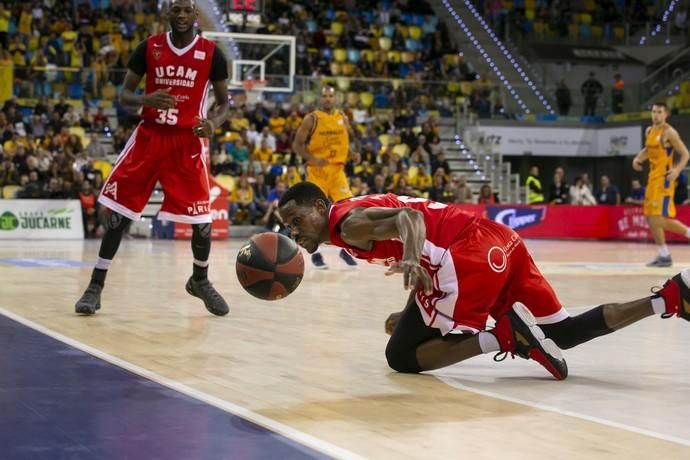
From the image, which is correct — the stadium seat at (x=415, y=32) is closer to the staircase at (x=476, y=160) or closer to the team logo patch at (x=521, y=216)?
the staircase at (x=476, y=160)

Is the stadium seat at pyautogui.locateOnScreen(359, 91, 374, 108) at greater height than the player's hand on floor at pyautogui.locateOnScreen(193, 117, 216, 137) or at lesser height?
lesser

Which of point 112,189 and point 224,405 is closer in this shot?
point 224,405

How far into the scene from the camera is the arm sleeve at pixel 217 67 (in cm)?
728

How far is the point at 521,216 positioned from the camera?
917 inches

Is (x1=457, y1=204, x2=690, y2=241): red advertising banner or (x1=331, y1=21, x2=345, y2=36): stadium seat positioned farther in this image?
(x1=331, y1=21, x2=345, y2=36): stadium seat

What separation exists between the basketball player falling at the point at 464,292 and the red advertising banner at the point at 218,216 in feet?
49.1

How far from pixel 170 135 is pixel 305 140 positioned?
15.9ft

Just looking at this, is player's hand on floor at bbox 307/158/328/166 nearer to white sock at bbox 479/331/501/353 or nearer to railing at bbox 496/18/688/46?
white sock at bbox 479/331/501/353

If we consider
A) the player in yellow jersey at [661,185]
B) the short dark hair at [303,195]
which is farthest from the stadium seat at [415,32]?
the short dark hair at [303,195]

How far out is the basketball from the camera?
18.1ft

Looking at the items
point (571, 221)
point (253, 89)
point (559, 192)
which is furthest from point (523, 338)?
point (559, 192)

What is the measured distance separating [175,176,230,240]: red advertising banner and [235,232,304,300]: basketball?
1427cm

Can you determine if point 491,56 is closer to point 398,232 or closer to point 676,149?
point 676,149

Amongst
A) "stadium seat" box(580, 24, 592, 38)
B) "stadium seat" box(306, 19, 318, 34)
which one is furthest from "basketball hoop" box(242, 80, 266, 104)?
"stadium seat" box(580, 24, 592, 38)
